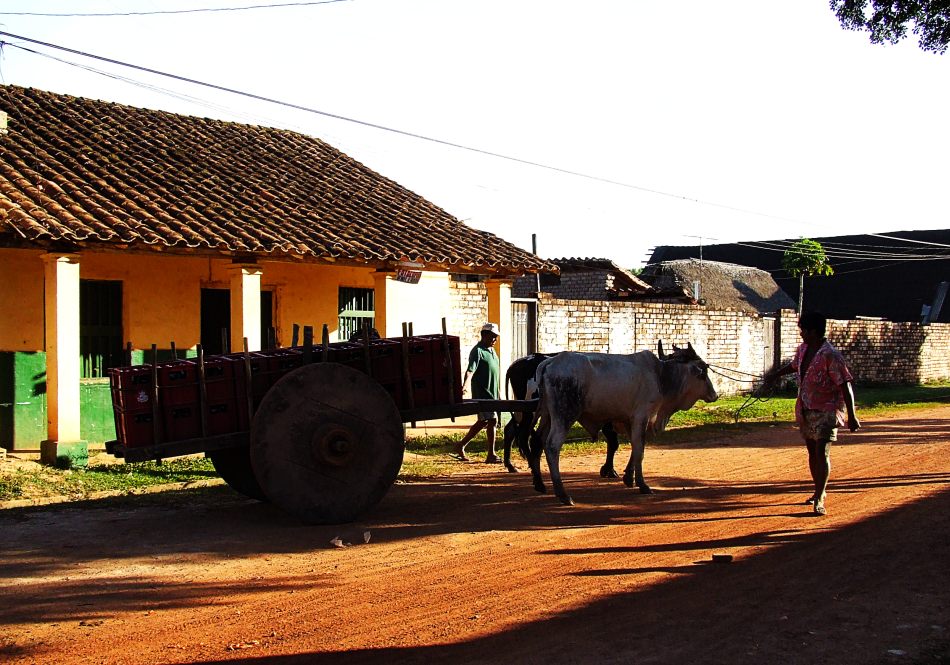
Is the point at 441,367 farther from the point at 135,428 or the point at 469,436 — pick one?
the point at 469,436

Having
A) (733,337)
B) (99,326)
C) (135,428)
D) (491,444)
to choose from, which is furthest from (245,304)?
(733,337)

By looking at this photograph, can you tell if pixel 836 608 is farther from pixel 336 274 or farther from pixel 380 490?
pixel 336 274

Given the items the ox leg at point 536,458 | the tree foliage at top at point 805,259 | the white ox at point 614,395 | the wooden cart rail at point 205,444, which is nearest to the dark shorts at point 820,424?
the white ox at point 614,395

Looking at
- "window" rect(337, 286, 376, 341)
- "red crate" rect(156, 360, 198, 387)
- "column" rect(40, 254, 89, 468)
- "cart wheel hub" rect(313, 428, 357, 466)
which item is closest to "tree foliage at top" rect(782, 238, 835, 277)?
"window" rect(337, 286, 376, 341)

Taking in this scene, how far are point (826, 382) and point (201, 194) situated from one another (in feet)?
32.5

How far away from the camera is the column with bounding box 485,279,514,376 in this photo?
17391 millimetres

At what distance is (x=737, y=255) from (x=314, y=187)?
131 feet

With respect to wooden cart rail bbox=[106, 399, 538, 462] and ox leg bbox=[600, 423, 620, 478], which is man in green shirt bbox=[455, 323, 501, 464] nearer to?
ox leg bbox=[600, 423, 620, 478]

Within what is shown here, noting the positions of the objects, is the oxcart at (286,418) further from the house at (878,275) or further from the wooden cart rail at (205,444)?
the house at (878,275)

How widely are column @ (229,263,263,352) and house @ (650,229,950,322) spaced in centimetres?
3727

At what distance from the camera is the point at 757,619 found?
5.63 meters

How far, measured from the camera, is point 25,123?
15172 mm

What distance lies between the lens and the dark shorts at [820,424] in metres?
8.75

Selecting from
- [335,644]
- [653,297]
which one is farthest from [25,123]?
[653,297]
